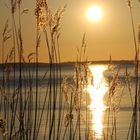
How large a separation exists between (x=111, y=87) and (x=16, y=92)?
0.98 meters

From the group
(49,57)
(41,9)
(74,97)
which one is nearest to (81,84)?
(74,97)

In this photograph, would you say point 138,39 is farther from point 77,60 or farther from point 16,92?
point 16,92

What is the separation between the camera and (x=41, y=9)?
496 cm

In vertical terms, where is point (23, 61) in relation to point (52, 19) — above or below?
below

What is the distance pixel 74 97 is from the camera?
5.45 m

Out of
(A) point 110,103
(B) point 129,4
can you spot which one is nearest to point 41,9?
(B) point 129,4

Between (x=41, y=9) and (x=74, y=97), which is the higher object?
(x=41, y=9)

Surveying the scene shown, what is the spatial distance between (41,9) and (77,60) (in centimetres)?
80

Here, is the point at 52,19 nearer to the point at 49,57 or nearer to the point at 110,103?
the point at 49,57

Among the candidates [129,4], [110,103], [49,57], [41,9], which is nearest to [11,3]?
[41,9]

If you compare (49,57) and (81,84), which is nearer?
(49,57)

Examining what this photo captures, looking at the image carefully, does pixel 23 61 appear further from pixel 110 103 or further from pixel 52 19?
pixel 110 103

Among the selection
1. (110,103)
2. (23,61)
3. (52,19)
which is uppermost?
(52,19)

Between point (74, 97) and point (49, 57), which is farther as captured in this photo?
point (74, 97)
